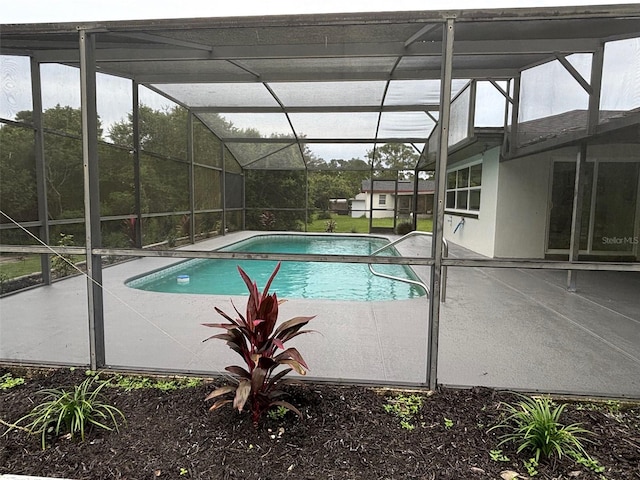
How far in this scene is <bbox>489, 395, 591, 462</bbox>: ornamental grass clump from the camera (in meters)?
1.75

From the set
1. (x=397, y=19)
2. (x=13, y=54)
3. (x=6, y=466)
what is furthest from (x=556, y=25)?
(x=13, y=54)

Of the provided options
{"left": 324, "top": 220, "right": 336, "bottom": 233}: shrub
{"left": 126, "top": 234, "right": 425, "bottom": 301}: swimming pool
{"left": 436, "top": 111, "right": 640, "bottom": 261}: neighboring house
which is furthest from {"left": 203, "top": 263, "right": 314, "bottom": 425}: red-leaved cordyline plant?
{"left": 324, "top": 220, "right": 336, "bottom": 233}: shrub

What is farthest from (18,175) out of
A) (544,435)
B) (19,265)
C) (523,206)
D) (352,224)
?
(352,224)

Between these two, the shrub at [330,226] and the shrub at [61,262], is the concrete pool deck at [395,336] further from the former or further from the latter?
the shrub at [330,226]

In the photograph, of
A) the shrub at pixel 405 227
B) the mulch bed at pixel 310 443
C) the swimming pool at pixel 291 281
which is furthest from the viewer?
the shrub at pixel 405 227

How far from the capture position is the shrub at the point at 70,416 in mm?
1899

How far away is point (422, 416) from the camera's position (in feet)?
6.91

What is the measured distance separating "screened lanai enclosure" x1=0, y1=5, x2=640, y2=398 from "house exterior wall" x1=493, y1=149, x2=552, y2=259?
36 mm

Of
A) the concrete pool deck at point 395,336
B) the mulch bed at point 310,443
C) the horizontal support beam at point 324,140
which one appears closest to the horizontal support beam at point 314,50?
the concrete pool deck at point 395,336

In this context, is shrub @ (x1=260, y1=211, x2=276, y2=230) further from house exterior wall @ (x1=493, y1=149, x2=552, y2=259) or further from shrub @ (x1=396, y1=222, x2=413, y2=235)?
house exterior wall @ (x1=493, y1=149, x2=552, y2=259)

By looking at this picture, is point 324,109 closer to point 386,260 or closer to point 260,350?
point 386,260

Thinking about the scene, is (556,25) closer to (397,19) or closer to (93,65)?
(397,19)

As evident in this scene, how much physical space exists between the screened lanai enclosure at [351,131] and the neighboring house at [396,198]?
8.49ft

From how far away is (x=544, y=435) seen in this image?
5.82ft
